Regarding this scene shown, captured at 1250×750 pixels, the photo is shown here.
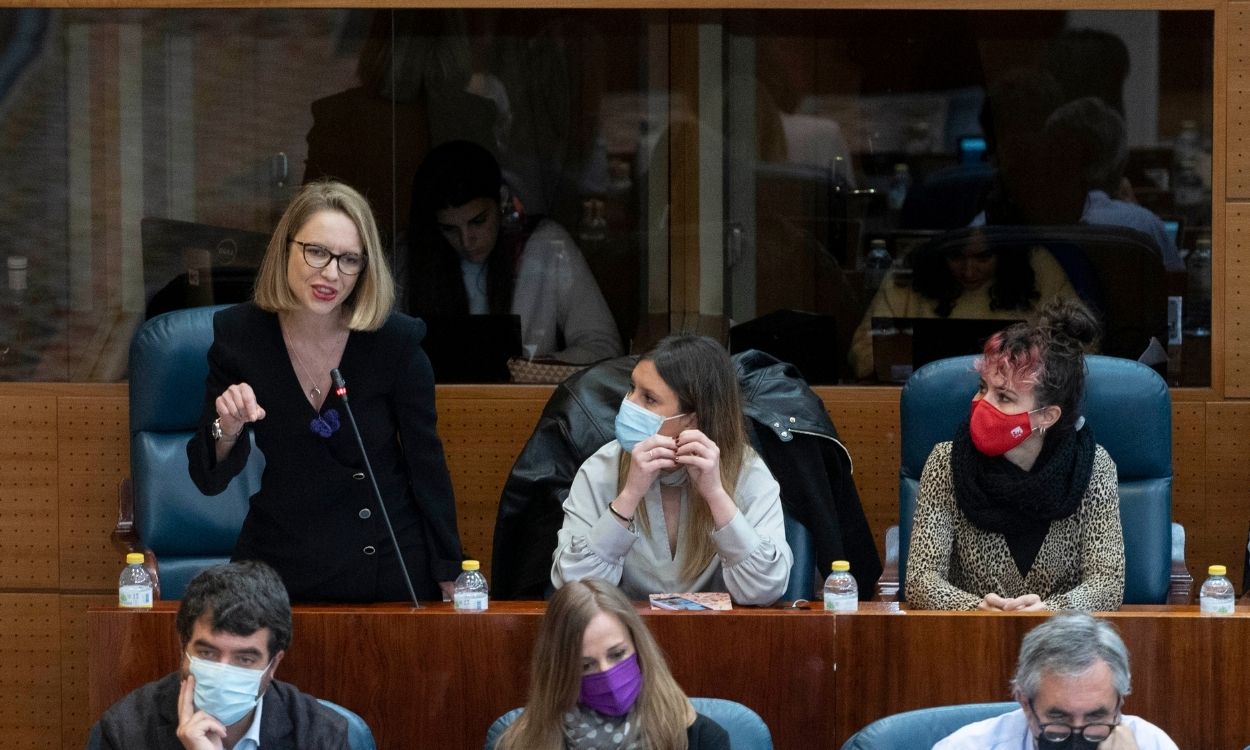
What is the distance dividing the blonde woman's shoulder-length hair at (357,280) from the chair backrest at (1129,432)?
132cm

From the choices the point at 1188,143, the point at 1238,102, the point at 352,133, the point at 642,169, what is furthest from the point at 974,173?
the point at 352,133

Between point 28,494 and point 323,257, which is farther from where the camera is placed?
point 28,494

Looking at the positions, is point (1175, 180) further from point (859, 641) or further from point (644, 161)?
point (859, 641)

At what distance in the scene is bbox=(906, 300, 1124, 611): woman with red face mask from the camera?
4.05m

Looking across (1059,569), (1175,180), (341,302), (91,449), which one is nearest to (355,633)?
(341,302)

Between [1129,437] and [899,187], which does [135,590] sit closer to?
[1129,437]

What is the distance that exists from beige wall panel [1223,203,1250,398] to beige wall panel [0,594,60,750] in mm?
3308

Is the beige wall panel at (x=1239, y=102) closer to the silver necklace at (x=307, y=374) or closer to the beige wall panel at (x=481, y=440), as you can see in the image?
the beige wall panel at (x=481, y=440)

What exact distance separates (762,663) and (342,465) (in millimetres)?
950

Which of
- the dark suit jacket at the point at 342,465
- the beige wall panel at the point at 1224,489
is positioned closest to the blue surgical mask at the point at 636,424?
the dark suit jacket at the point at 342,465

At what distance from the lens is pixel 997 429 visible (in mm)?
4043

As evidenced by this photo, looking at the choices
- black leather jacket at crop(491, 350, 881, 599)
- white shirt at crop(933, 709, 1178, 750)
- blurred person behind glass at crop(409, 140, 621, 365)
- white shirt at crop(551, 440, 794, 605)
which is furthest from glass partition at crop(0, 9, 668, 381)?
white shirt at crop(933, 709, 1178, 750)

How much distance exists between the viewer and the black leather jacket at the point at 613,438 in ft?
14.4

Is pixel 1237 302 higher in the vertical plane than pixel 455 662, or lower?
higher
